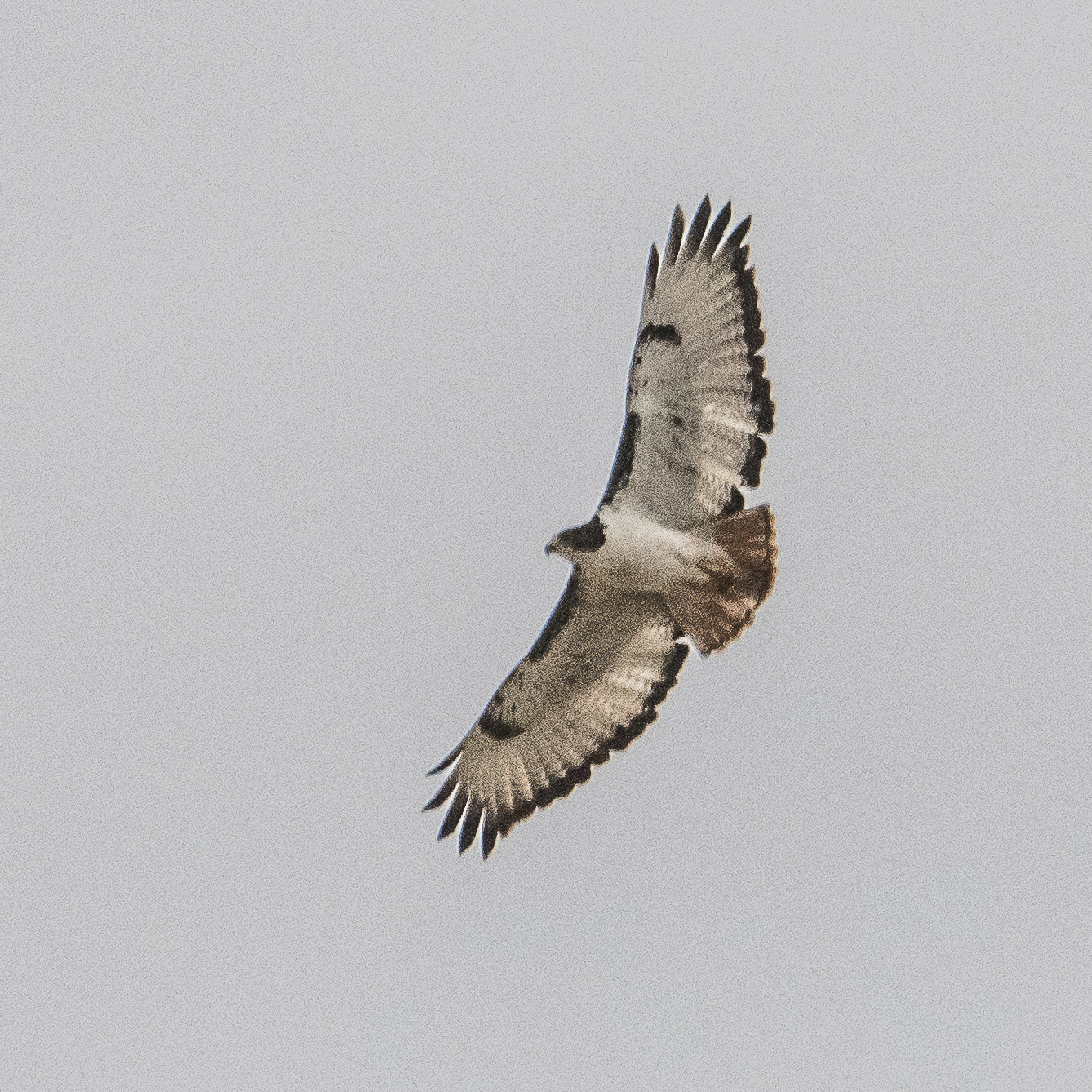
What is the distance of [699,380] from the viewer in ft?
39.0

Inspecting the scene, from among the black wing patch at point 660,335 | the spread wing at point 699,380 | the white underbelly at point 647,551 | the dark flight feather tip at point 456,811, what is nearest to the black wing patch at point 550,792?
the dark flight feather tip at point 456,811

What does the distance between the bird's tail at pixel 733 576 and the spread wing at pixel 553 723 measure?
0.63 metres

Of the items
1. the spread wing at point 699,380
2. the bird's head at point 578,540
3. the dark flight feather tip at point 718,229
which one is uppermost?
the dark flight feather tip at point 718,229

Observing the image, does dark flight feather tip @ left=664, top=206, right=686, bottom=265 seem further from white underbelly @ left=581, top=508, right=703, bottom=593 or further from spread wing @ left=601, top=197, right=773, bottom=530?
white underbelly @ left=581, top=508, right=703, bottom=593

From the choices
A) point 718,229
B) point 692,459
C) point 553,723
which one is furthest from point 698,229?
point 553,723

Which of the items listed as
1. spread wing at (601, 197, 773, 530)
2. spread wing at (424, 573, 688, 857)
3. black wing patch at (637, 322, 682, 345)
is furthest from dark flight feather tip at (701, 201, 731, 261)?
spread wing at (424, 573, 688, 857)

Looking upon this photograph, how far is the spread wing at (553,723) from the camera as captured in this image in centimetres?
1266

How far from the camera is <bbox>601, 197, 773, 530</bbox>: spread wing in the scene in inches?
468

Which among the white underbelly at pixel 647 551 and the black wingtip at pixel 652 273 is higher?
the black wingtip at pixel 652 273

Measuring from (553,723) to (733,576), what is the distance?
179 cm

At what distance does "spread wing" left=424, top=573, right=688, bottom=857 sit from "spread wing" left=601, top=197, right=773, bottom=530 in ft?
3.61

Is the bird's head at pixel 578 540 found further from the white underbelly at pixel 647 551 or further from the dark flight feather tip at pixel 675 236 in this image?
the dark flight feather tip at pixel 675 236

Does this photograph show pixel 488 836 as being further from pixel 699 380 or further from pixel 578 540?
pixel 699 380

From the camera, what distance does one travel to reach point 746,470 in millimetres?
11875
